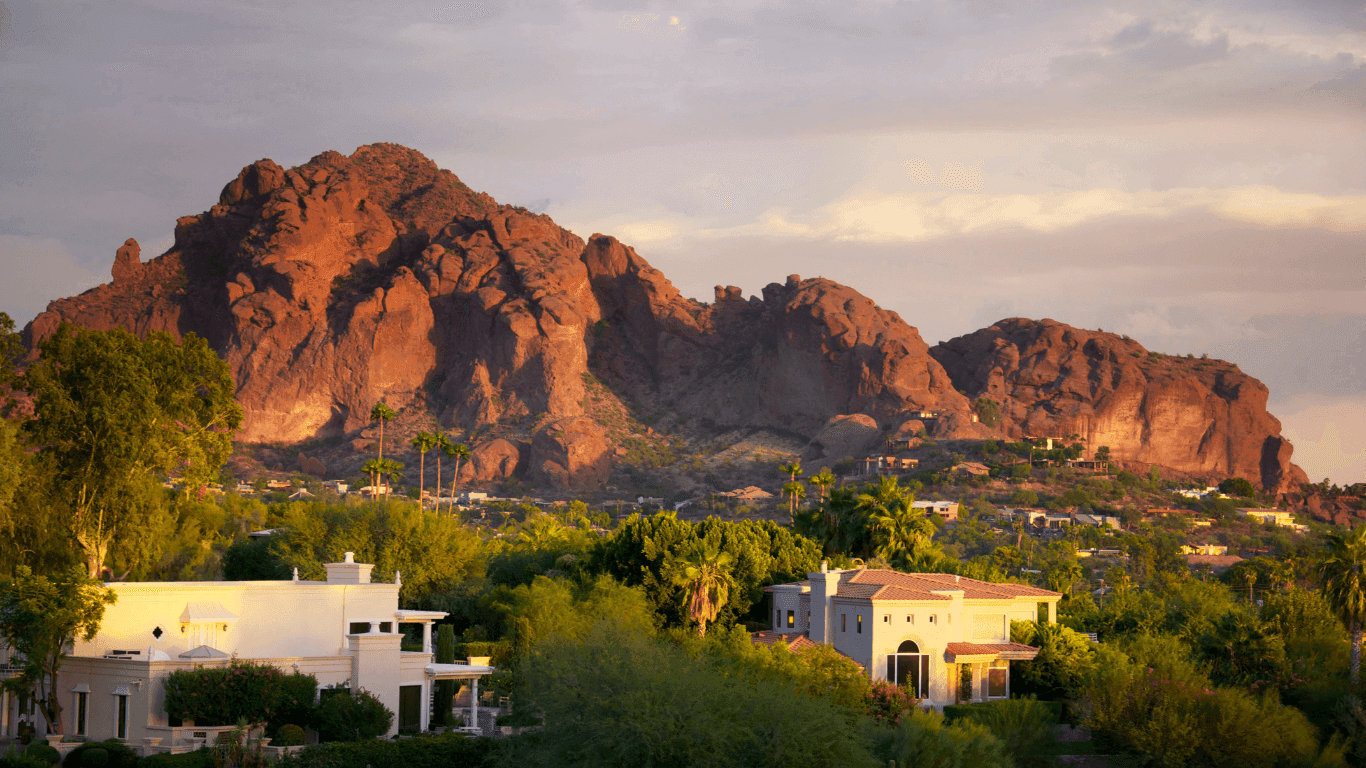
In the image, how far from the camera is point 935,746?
3647cm

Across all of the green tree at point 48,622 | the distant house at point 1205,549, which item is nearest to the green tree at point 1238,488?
the distant house at point 1205,549

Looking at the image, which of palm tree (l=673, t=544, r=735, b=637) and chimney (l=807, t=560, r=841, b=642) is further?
A: palm tree (l=673, t=544, r=735, b=637)

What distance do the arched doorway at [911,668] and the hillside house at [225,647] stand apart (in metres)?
16.2

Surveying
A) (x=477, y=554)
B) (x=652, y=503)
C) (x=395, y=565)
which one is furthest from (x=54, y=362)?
(x=652, y=503)

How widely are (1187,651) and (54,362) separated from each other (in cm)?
4508

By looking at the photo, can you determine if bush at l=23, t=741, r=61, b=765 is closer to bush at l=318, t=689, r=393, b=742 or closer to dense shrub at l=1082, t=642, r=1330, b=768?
bush at l=318, t=689, r=393, b=742

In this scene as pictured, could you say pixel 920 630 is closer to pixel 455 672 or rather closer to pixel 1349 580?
pixel 1349 580

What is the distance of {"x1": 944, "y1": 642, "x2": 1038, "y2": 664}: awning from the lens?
4875cm

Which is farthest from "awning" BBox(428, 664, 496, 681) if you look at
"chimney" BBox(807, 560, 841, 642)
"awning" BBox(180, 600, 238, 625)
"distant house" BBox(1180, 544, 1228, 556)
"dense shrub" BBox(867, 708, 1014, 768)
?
"distant house" BBox(1180, 544, 1228, 556)

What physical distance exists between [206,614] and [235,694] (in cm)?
355

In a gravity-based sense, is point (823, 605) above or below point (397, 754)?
above

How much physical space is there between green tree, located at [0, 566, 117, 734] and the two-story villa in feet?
84.5

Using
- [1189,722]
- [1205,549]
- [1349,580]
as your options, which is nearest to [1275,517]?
[1205,549]

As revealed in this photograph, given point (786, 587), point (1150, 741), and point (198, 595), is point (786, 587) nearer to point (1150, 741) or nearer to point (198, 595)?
point (1150, 741)
